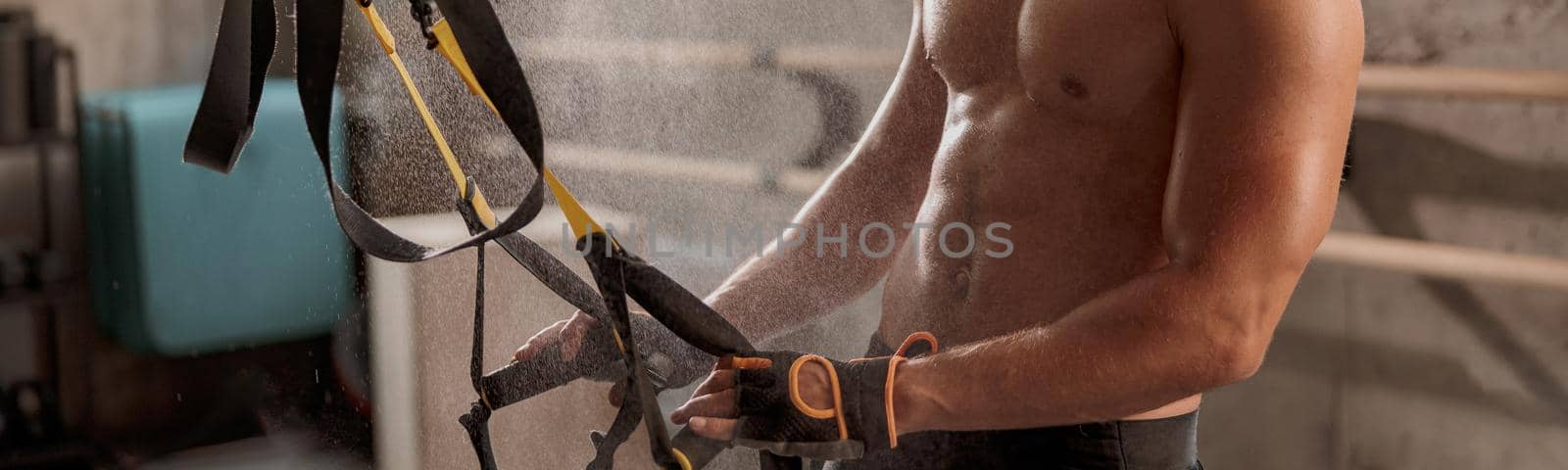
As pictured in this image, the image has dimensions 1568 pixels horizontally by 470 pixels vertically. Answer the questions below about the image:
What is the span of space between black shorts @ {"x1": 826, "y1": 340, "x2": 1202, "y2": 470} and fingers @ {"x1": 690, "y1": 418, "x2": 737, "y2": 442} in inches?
6.3

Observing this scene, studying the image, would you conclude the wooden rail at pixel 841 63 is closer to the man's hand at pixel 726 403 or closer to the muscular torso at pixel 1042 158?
the muscular torso at pixel 1042 158

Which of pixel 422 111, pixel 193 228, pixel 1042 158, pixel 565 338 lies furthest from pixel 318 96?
pixel 193 228

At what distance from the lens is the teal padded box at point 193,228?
4.96 feet

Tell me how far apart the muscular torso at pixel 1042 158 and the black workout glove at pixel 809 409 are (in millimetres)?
111

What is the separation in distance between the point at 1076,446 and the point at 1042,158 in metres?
0.14

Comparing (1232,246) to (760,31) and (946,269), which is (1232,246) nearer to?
(946,269)

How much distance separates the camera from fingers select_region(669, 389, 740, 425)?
17.6 inches

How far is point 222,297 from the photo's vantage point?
156cm

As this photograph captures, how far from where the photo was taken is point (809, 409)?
0.44 m

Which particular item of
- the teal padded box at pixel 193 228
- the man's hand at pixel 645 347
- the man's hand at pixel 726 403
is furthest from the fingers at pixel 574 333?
the teal padded box at pixel 193 228

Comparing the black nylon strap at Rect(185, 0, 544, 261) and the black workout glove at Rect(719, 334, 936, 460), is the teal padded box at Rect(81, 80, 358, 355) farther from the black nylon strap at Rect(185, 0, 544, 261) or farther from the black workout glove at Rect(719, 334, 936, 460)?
the black workout glove at Rect(719, 334, 936, 460)

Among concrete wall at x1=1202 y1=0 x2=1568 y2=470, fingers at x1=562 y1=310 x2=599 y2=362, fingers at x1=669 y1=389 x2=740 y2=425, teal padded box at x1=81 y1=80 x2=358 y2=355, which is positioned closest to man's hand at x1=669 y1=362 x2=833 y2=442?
fingers at x1=669 y1=389 x2=740 y2=425

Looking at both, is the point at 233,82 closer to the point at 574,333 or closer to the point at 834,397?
the point at 574,333

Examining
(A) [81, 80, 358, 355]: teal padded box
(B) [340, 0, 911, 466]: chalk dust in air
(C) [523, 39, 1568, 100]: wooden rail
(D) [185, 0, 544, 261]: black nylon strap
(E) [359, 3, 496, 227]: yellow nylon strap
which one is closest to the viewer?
(D) [185, 0, 544, 261]: black nylon strap
